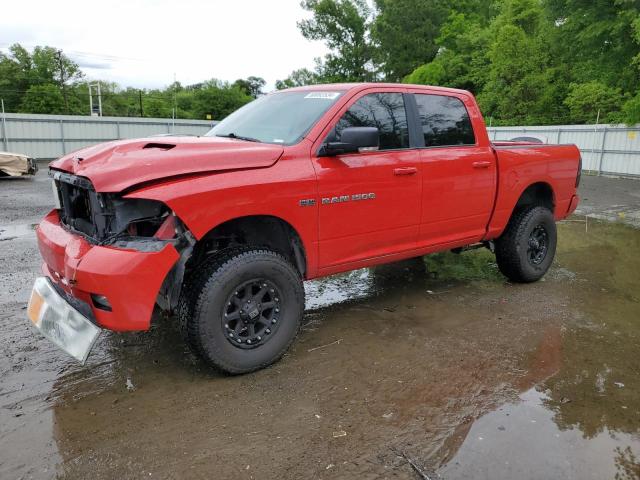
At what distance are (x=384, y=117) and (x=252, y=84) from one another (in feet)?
354

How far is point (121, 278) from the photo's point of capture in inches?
107

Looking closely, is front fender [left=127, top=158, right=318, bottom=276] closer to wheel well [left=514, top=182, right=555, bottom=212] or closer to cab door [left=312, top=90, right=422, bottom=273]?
cab door [left=312, top=90, right=422, bottom=273]

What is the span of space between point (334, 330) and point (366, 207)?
3.59 feet

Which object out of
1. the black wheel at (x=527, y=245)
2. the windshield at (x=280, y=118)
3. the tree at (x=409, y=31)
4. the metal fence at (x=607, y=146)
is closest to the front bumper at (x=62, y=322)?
the windshield at (x=280, y=118)

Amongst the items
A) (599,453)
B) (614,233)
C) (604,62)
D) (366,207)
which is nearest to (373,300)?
(366,207)

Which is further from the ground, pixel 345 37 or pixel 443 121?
pixel 345 37

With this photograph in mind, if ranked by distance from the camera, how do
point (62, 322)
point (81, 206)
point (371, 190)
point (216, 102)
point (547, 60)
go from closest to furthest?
point (62, 322) → point (81, 206) → point (371, 190) → point (547, 60) → point (216, 102)

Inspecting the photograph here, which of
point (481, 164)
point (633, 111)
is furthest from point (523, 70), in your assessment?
point (481, 164)

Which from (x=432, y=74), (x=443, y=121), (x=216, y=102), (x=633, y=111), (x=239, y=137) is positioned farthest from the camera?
(x=216, y=102)

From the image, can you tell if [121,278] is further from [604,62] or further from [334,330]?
[604,62]

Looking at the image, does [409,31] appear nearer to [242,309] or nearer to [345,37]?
[345,37]

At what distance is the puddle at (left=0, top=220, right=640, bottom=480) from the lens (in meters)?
2.49

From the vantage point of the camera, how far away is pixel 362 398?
3.07 meters

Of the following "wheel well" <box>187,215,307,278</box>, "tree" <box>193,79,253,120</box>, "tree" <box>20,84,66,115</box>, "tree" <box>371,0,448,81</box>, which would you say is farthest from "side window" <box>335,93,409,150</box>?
"tree" <box>193,79,253,120</box>
